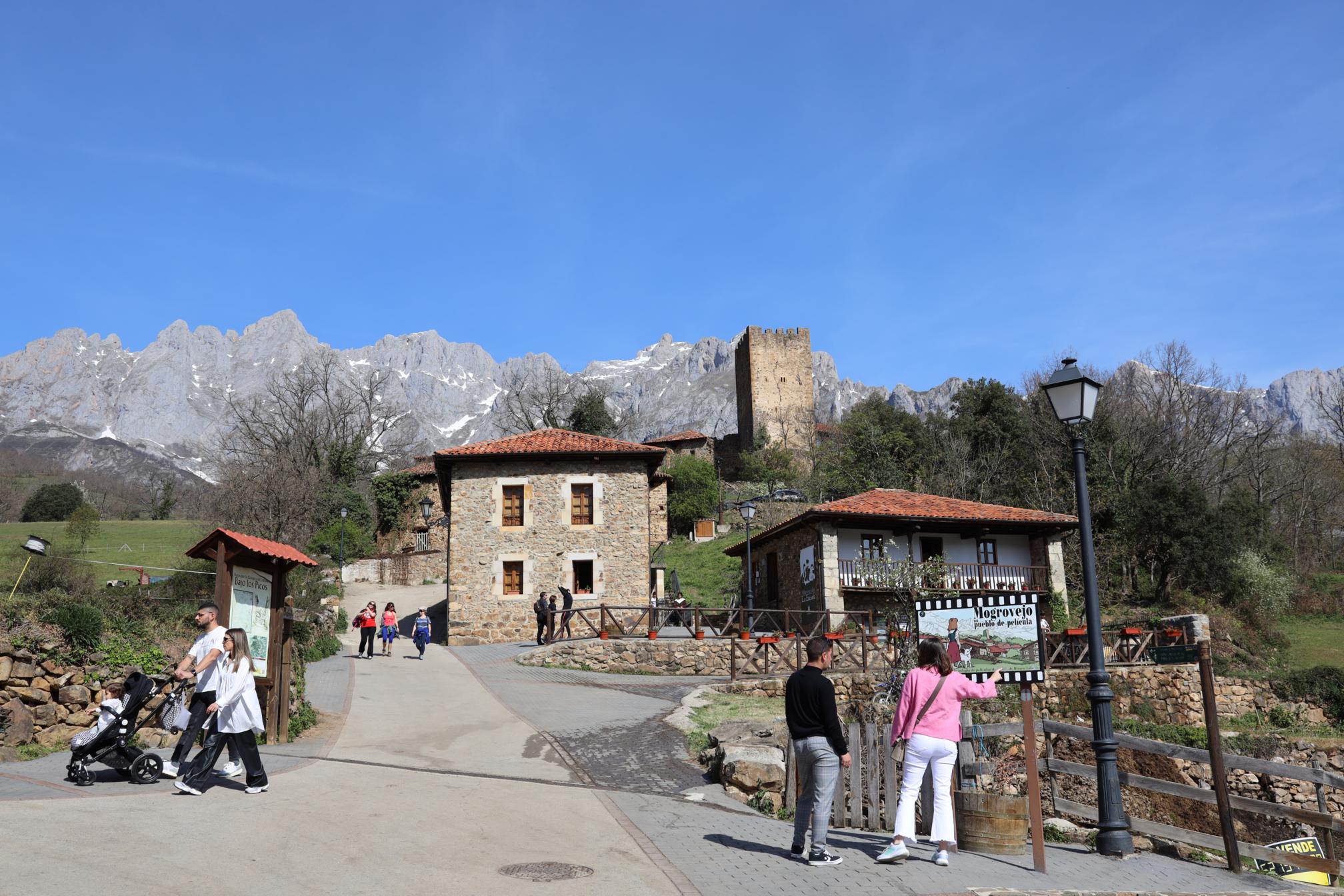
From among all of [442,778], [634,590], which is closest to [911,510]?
[634,590]

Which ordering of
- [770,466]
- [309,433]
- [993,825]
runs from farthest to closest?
1. [770,466]
2. [309,433]
3. [993,825]

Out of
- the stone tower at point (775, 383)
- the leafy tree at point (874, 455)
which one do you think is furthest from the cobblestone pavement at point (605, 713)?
the stone tower at point (775, 383)

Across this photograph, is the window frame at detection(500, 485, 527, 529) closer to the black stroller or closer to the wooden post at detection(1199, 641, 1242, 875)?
the black stroller

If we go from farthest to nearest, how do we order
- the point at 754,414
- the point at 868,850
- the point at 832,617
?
the point at 754,414, the point at 832,617, the point at 868,850

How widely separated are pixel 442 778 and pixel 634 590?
17.9m

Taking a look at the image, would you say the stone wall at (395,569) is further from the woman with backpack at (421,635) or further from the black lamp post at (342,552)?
the woman with backpack at (421,635)

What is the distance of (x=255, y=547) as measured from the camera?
400 inches

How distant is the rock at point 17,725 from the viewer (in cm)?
976

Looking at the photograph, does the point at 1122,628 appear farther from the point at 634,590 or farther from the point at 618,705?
the point at 618,705

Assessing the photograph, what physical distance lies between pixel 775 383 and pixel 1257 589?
48.7 meters

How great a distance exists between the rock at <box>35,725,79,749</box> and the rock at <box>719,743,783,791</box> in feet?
23.6

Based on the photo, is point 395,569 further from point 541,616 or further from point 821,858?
point 821,858

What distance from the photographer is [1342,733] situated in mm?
22328

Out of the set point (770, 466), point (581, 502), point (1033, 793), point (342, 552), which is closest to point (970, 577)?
point (581, 502)
